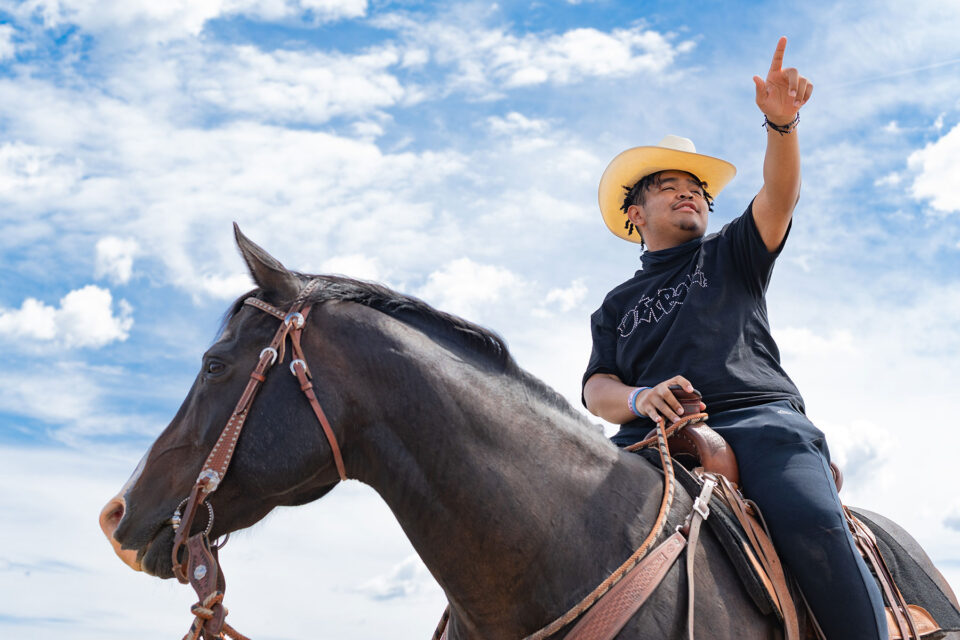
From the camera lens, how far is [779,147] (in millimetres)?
3887

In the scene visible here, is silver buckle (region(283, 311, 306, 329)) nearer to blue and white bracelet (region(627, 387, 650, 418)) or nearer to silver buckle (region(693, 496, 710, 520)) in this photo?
blue and white bracelet (region(627, 387, 650, 418))

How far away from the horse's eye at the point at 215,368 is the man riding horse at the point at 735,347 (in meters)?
2.05

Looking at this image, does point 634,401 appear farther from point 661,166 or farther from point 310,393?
point 661,166

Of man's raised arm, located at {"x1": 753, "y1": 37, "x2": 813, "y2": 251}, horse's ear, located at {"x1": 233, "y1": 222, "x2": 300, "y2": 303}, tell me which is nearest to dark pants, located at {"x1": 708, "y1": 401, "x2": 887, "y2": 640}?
man's raised arm, located at {"x1": 753, "y1": 37, "x2": 813, "y2": 251}

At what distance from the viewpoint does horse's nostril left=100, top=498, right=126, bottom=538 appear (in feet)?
11.5

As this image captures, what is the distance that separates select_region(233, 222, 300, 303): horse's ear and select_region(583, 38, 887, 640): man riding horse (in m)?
1.84

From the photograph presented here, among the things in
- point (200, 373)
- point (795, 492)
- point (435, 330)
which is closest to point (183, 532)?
A: point (200, 373)

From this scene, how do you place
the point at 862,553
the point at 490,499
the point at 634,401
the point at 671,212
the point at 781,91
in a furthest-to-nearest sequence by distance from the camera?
the point at 671,212 < the point at 634,401 < the point at 862,553 < the point at 781,91 < the point at 490,499

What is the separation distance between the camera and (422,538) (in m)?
3.37

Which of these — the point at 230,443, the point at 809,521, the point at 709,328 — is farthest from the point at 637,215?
the point at 230,443

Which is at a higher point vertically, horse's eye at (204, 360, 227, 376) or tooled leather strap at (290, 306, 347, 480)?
horse's eye at (204, 360, 227, 376)

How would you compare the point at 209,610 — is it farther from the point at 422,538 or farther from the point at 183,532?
the point at 422,538

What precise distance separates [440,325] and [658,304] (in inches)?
58.1

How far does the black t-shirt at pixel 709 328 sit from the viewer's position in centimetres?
418
